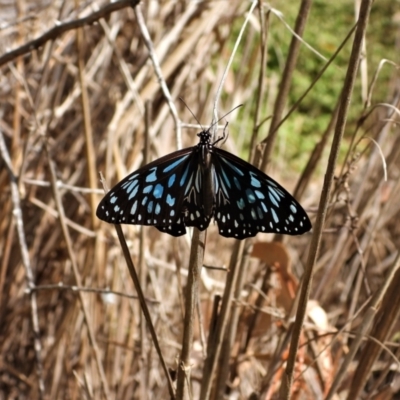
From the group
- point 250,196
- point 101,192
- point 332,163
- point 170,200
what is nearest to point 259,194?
point 250,196

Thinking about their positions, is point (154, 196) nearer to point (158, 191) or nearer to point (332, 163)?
point (158, 191)

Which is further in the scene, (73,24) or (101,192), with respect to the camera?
(101,192)

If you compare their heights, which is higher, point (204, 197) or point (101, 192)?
point (101, 192)

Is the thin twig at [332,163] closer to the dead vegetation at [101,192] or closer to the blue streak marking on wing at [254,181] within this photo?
the blue streak marking on wing at [254,181]

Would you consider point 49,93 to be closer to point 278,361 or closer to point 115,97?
point 115,97

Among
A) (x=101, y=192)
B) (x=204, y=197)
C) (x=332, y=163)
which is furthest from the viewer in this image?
(x=101, y=192)

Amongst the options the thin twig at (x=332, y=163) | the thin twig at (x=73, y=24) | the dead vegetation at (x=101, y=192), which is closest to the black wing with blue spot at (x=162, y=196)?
the thin twig at (x=332, y=163)

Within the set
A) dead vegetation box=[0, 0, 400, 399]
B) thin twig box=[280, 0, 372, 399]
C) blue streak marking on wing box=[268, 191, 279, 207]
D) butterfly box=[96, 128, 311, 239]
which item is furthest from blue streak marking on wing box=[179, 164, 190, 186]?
dead vegetation box=[0, 0, 400, 399]
